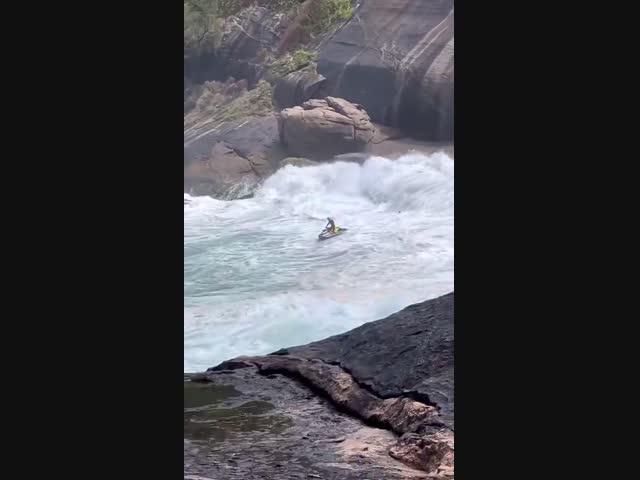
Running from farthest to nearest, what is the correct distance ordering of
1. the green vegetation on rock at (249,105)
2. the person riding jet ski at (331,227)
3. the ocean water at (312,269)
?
the green vegetation on rock at (249,105), the person riding jet ski at (331,227), the ocean water at (312,269)

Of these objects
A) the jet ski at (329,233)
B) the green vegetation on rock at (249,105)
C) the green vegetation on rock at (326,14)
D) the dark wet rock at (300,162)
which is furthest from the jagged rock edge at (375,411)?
the green vegetation on rock at (326,14)

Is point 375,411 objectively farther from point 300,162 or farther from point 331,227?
point 300,162

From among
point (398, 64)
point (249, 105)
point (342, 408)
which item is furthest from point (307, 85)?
point (342, 408)

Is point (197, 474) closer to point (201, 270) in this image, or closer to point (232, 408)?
point (232, 408)

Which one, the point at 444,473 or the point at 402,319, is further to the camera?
the point at 402,319

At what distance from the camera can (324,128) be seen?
5.55m

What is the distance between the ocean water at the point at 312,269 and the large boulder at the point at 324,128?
298mm

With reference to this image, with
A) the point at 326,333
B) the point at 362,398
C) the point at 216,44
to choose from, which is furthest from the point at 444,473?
the point at 216,44

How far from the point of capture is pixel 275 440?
17.3 feet

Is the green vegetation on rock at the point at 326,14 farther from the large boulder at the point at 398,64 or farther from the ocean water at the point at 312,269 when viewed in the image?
the ocean water at the point at 312,269

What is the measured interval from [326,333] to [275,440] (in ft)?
2.27

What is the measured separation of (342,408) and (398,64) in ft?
6.88

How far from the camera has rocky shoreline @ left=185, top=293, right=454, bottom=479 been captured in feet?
16.9

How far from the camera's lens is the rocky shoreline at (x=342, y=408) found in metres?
5.15
